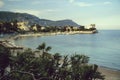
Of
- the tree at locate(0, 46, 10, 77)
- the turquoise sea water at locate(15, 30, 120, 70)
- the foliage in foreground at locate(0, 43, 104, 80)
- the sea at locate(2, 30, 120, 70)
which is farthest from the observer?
the turquoise sea water at locate(15, 30, 120, 70)

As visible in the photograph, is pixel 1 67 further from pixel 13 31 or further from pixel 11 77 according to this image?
pixel 13 31

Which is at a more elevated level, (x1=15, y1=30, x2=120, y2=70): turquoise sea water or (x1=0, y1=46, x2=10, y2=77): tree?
(x1=0, y1=46, x2=10, y2=77): tree

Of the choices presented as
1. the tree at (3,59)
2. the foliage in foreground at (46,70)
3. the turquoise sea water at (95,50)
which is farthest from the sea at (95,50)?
the foliage in foreground at (46,70)

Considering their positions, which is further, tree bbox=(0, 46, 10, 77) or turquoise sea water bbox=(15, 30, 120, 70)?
turquoise sea water bbox=(15, 30, 120, 70)

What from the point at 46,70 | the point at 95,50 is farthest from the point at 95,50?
the point at 46,70

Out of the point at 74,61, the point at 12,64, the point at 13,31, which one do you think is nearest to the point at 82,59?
the point at 74,61

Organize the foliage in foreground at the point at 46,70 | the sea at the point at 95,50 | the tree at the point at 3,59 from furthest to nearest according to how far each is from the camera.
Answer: the sea at the point at 95,50 → the tree at the point at 3,59 → the foliage in foreground at the point at 46,70

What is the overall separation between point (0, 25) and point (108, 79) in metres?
117

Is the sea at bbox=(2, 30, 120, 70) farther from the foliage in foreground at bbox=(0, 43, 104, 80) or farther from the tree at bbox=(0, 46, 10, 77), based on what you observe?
the foliage in foreground at bbox=(0, 43, 104, 80)

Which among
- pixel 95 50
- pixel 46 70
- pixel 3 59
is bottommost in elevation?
pixel 95 50

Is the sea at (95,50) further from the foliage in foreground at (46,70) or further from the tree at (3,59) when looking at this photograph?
the foliage in foreground at (46,70)

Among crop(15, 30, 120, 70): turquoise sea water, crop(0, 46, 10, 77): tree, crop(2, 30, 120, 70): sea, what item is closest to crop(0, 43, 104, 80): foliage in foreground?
crop(0, 46, 10, 77): tree

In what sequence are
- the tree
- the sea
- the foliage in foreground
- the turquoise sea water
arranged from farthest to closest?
the turquoise sea water, the sea, the tree, the foliage in foreground

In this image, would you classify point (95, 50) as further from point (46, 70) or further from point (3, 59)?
point (46, 70)
